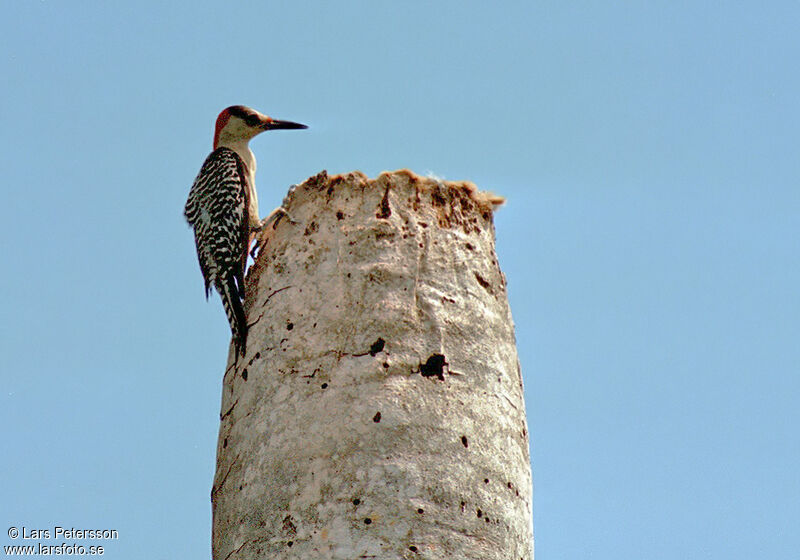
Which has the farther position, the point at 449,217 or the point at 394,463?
the point at 449,217

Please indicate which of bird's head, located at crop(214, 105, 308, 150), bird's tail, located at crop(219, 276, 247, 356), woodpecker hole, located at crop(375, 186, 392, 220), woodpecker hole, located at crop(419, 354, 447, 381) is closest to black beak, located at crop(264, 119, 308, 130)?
bird's head, located at crop(214, 105, 308, 150)

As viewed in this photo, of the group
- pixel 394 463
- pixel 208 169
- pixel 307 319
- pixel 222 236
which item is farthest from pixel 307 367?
pixel 208 169

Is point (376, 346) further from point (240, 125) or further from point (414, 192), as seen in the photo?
point (240, 125)

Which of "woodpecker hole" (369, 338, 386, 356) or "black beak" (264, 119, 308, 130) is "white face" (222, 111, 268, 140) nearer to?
"black beak" (264, 119, 308, 130)

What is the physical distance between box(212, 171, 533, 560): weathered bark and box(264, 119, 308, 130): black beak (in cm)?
289

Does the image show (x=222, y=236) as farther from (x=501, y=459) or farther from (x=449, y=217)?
(x=501, y=459)

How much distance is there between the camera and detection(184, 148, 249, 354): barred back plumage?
6.90 metres

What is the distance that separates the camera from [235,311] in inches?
259

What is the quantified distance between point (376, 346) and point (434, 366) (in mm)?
327

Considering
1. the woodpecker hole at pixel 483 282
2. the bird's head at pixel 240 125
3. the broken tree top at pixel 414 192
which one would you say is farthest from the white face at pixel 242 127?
the woodpecker hole at pixel 483 282

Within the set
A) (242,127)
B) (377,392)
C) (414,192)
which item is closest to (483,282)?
(414,192)

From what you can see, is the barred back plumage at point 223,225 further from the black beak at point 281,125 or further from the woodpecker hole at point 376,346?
the woodpecker hole at point 376,346

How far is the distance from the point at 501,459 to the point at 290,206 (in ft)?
6.96

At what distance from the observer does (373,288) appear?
5.96 meters
